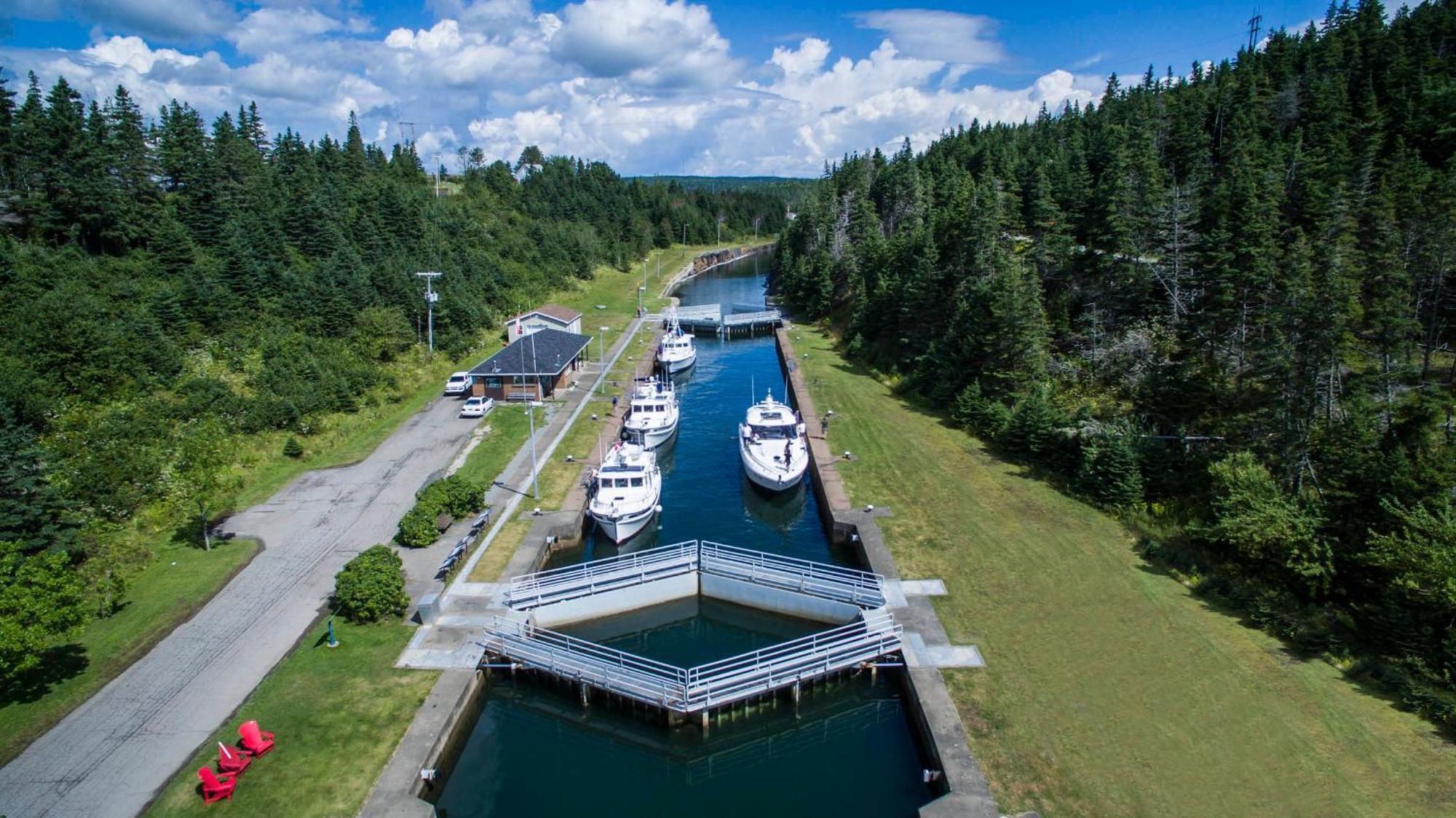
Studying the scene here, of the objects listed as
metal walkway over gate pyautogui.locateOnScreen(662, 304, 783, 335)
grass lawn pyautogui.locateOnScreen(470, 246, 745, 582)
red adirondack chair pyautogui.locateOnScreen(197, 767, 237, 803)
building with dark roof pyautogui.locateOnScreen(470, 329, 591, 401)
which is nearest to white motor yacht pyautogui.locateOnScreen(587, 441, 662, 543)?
grass lawn pyautogui.locateOnScreen(470, 246, 745, 582)

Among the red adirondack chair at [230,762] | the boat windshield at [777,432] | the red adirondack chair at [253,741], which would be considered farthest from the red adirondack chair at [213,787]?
the boat windshield at [777,432]

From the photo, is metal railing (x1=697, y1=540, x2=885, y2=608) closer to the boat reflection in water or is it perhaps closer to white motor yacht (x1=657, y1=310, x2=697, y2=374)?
the boat reflection in water

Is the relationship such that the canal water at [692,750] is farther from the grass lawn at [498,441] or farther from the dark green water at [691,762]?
the grass lawn at [498,441]

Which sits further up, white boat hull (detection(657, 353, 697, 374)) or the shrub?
white boat hull (detection(657, 353, 697, 374))

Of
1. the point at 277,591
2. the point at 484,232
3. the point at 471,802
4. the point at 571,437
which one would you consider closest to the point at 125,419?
the point at 277,591

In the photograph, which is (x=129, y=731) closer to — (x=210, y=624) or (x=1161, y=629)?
(x=210, y=624)
